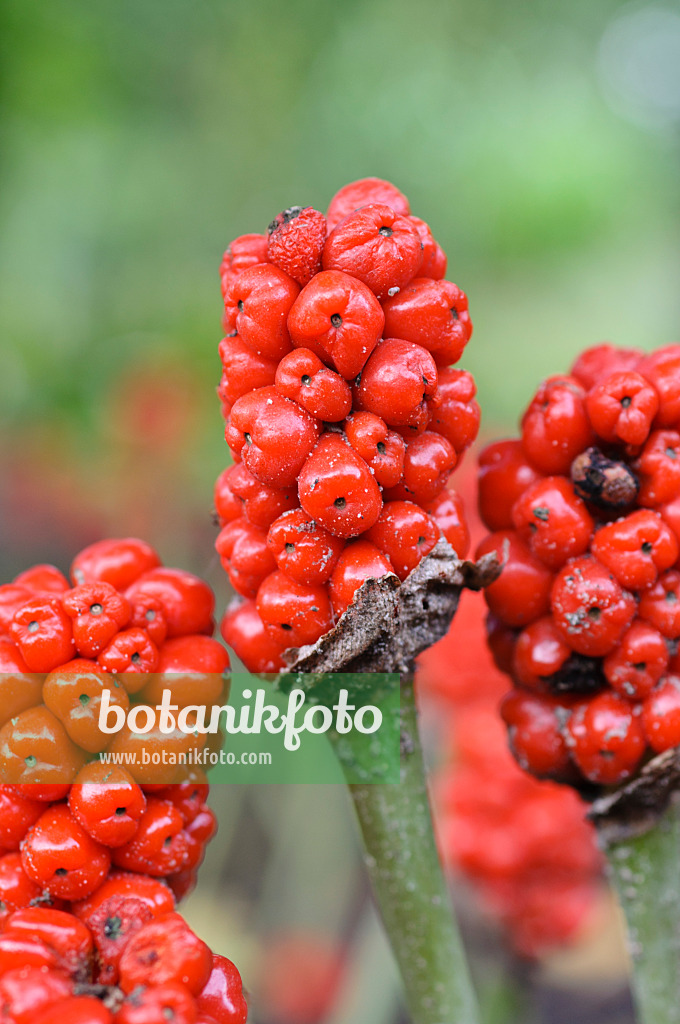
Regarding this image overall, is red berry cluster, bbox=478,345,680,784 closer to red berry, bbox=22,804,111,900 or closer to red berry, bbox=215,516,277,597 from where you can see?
red berry, bbox=215,516,277,597

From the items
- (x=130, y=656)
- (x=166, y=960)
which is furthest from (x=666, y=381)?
(x=166, y=960)

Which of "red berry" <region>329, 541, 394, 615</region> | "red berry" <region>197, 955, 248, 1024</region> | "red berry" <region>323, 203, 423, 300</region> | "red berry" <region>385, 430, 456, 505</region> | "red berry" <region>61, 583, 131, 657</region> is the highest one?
"red berry" <region>323, 203, 423, 300</region>

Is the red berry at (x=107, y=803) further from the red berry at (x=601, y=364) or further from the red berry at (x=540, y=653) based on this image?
the red berry at (x=601, y=364)

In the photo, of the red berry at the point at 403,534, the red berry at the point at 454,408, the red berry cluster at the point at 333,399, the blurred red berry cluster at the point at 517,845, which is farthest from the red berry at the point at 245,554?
the blurred red berry cluster at the point at 517,845

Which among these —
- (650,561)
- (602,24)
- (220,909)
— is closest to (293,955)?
(220,909)

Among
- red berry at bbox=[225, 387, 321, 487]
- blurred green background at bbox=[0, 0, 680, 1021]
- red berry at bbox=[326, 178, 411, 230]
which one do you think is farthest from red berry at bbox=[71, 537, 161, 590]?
blurred green background at bbox=[0, 0, 680, 1021]

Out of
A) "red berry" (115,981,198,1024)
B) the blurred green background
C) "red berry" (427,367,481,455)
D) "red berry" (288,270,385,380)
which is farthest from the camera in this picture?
the blurred green background
